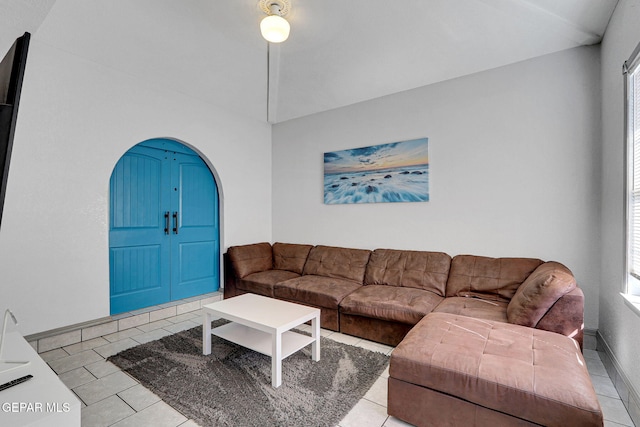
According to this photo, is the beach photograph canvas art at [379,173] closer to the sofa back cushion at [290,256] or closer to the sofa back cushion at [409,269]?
the sofa back cushion at [409,269]

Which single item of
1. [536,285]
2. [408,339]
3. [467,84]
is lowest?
[408,339]

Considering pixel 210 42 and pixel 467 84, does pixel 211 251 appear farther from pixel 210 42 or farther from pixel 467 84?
pixel 467 84

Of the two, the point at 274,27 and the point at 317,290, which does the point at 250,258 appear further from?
the point at 274,27

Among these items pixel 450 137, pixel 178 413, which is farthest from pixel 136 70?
Result: pixel 450 137

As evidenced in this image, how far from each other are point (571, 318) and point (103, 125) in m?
Answer: 4.19

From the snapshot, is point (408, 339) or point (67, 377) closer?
point (408, 339)

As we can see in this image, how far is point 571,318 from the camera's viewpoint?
1.98 m

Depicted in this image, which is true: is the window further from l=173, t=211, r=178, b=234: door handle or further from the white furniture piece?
l=173, t=211, r=178, b=234: door handle

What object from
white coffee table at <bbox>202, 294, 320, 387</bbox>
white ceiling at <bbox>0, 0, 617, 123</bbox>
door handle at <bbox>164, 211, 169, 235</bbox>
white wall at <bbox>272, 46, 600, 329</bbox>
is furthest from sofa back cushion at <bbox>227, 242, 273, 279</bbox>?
→ white ceiling at <bbox>0, 0, 617, 123</bbox>

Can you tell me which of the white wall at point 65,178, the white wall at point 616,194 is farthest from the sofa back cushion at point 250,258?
the white wall at point 616,194

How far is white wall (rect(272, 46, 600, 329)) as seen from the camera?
263 centimetres

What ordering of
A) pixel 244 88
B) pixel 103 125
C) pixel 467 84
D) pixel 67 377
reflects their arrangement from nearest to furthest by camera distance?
pixel 67 377 < pixel 103 125 < pixel 467 84 < pixel 244 88

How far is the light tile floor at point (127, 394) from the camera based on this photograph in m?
1.74

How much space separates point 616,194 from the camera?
7.18 feet
